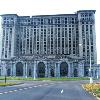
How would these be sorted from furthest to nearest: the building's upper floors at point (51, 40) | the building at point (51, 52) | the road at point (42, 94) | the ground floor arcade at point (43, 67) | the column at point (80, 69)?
the building's upper floors at point (51, 40), the building at point (51, 52), the column at point (80, 69), the ground floor arcade at point (43, 67), the road at point (42, 94)

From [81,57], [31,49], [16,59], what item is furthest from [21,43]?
[81,57]

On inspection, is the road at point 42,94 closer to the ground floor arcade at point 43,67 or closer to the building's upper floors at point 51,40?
the ground floor arcade at point 43,67

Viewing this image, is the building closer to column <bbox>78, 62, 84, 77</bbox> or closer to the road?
column <bbox>78, 62, 84, 77</bbox>

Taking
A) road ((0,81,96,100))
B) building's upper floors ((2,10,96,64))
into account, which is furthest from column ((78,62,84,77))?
road ((0,81,96,100))

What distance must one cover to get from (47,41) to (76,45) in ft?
66.0

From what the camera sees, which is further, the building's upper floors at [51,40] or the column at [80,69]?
the building's upper floors at [51,40]

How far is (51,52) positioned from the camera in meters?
196

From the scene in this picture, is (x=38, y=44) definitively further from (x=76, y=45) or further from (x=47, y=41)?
(x=76, y=45)

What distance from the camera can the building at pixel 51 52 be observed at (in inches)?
6732

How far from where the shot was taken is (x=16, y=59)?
172 meters

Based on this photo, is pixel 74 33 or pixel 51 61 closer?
pixel 51 61

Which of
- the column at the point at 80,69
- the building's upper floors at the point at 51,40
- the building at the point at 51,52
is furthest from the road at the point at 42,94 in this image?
the building's upper floors at the point at 51,40

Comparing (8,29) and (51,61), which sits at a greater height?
(8,29)

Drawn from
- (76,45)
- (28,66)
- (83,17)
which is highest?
(83,17)
